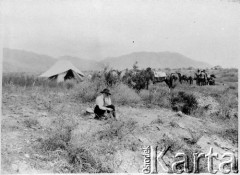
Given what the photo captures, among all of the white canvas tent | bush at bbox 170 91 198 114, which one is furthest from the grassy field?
the white canvas tent

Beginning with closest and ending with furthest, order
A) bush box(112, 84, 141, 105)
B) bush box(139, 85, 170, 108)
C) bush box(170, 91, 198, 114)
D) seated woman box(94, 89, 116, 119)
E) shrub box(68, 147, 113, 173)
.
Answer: shrub box(68, 147, 113, 173)
seated woman box(94, 89, 116, 119)
bush box(112, 84, 141, 105)
bush box(170, 91, 198, 114)
bush box(139, 85, 170, 108)

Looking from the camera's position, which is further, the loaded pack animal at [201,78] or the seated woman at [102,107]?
the loaded pack animal at [201,78]

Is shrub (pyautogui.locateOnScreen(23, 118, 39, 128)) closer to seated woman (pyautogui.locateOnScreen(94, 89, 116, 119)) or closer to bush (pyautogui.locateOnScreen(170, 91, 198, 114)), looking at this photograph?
seated woman (pyautogui.locateOnScreen(94, 89, 116, 119))

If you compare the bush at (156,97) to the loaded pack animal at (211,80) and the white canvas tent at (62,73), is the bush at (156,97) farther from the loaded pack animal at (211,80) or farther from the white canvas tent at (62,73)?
the white canvas tent at (62,73)

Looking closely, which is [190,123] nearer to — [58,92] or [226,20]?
[226,20]

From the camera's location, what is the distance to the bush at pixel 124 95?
7.65 meters

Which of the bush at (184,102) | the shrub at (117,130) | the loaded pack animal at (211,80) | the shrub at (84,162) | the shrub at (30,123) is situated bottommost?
the shrub at (84,162)

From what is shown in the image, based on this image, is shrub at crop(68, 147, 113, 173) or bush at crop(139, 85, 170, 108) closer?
shrub at crop(68, 147, 113, 173)

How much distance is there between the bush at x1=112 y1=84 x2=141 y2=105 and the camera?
7.65m

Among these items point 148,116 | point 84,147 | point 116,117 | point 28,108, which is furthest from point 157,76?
point 84,147

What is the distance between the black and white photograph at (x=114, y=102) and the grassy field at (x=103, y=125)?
2cm

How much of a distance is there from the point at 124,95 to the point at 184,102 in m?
1.54

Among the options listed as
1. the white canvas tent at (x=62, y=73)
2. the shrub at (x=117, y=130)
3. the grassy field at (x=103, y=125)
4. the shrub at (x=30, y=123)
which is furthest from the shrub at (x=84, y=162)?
the white canvas tent at (x=62, y=73)

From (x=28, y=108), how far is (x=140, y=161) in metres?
2.46
